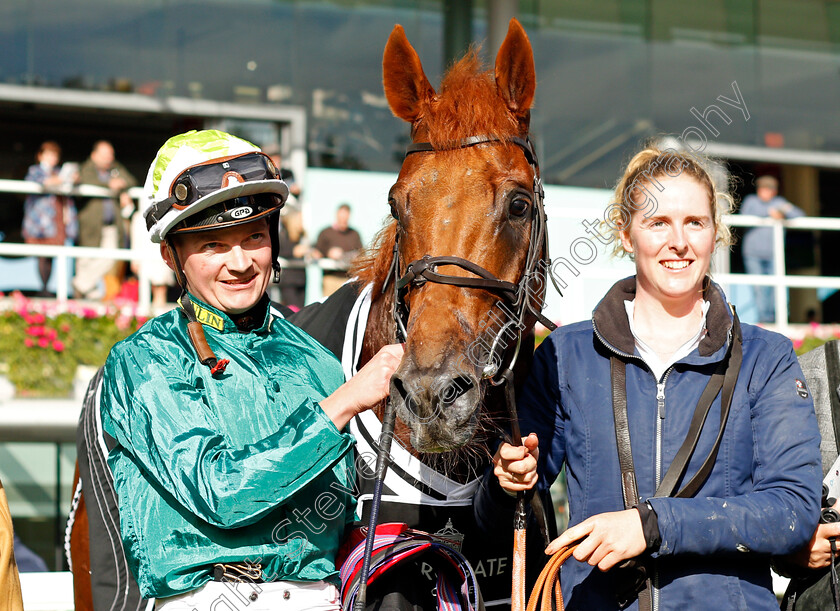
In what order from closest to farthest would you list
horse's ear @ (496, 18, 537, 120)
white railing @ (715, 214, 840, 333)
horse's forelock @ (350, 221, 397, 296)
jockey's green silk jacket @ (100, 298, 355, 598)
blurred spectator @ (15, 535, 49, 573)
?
jockey's green silk jacket @ (100, 298, 355, 598) < horse's ear @ (496, 18, 537, 120) < horse's forelock @ (350, 221, 397, 296) < blurred spectator @ (15, 535, 49, 573) < white railing @ (715, 214, 840, 333)

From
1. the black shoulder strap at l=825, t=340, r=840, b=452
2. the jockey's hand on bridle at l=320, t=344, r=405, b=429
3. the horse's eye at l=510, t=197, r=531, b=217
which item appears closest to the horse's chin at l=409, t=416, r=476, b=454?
the jockey's hand on bridle at l=320, t=344, r=405, b=429

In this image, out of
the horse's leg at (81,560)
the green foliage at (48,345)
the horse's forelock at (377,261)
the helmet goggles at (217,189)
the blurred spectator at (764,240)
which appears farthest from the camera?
the blurred spectator at (764,240)

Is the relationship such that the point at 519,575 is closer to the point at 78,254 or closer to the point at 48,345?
the point at 48,345

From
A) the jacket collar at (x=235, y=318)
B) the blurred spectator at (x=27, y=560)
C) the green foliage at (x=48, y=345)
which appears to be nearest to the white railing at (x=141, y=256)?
the green foliage at (x=48, y=345)

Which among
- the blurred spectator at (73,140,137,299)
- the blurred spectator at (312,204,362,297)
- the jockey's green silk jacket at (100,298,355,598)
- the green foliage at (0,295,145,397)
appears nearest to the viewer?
the jockey's green silk jacket at (100,298,355,598)

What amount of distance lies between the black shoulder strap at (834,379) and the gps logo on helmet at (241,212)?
1.65m

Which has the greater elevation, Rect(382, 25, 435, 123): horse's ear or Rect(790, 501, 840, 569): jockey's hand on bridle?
Rect(382, 25, 435, 123): horse's ear

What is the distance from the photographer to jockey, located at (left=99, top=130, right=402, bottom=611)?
5.52 feet

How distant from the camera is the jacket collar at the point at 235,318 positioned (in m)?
1.91

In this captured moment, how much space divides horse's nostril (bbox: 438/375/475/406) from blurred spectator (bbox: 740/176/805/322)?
7753 mm

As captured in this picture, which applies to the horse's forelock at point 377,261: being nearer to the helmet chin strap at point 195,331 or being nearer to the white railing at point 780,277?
the helmet chin strap at point 195,331

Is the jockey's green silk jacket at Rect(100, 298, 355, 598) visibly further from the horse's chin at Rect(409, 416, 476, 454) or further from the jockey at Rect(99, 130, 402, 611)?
the horse's chin at Rect(409, 416, 476, 454)

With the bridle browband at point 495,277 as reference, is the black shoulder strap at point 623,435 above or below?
below

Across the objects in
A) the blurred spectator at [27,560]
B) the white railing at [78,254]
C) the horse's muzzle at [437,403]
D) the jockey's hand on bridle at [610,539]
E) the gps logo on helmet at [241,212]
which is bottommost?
the blurred spectator at [27,560]
